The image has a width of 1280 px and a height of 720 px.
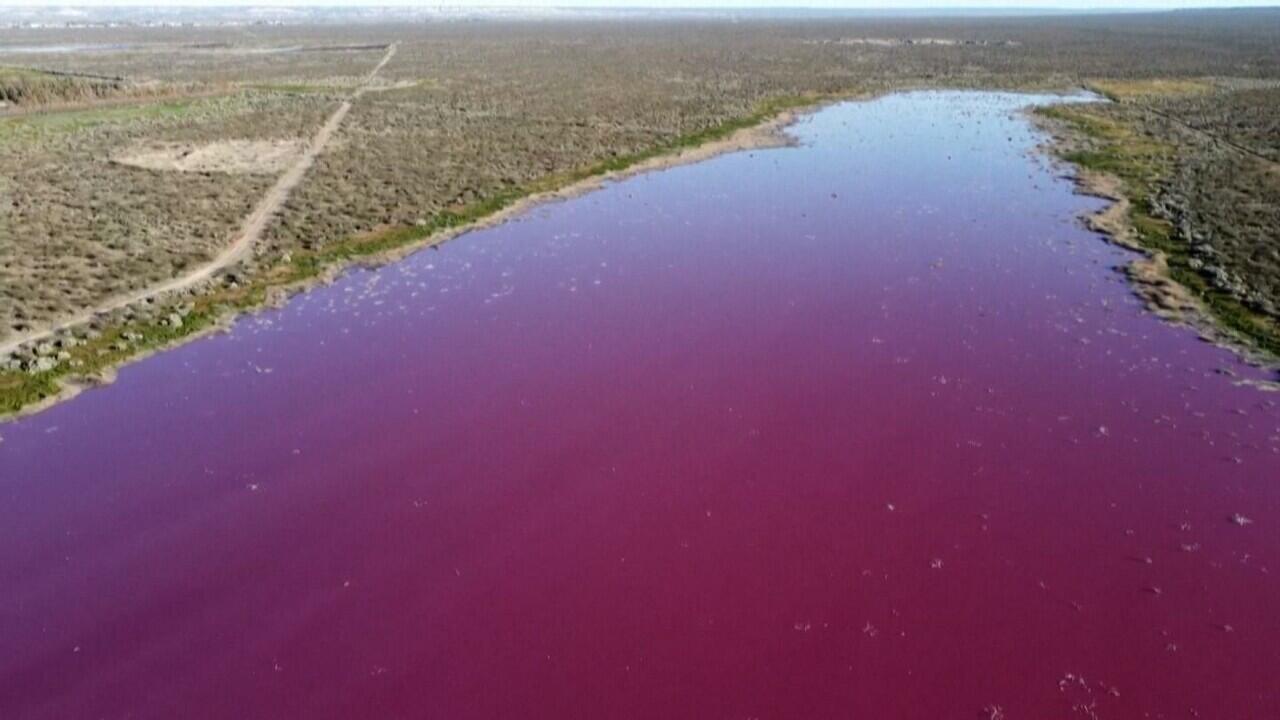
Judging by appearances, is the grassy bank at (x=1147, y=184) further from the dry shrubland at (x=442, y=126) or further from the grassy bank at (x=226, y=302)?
the grassy bank at (x=226, y=302)

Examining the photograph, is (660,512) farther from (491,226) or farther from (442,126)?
(442,126)

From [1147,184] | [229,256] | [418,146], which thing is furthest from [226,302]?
[1147,184]

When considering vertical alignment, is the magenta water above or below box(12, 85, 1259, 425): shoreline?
below

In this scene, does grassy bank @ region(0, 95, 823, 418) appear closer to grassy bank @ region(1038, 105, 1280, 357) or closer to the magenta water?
the magenta water

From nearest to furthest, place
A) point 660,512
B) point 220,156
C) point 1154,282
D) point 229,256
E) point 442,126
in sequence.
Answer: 1. point 660,512
2. point 1154,282
3. point 229,256
4. point 220,156
5. point 442,126

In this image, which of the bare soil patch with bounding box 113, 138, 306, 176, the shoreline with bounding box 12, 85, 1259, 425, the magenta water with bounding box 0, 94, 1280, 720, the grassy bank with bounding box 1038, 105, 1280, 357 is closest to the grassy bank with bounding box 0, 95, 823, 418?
the shoreline with bounding box 12, 85, 1259, 425

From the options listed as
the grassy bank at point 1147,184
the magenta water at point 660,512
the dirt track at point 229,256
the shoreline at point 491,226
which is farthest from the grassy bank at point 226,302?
the grassy bank at point 1147,184

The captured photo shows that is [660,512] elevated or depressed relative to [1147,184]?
depressed
